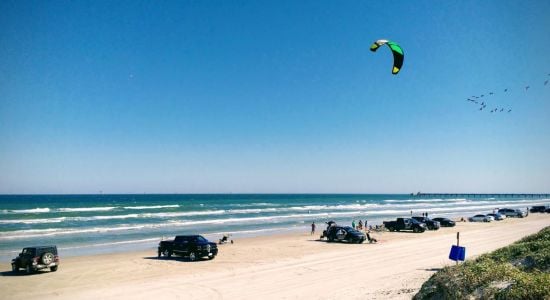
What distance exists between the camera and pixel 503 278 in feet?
27.9

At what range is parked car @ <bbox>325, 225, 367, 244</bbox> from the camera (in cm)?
3253

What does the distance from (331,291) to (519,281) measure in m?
Answer: 9.41

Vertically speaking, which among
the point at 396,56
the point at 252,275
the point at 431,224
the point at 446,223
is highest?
the point at 396,56

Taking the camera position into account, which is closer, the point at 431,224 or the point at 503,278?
A: the point at 503,278

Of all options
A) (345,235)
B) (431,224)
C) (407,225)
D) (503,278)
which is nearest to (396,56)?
(503,278)

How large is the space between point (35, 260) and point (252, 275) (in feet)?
36.7

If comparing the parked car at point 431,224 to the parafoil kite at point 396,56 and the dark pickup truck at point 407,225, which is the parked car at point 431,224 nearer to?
the dark pickup truck at point 407,225

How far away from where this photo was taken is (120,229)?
47281 mm

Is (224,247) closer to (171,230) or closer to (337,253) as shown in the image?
(337,253)

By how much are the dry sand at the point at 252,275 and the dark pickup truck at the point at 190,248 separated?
25.4 inches

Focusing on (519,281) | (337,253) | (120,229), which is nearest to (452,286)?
(519,281)

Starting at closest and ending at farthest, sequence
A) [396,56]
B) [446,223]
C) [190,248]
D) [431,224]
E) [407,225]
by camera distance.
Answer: [396,56]
[190,248]
[407,225]
[431,224]
[446,223]

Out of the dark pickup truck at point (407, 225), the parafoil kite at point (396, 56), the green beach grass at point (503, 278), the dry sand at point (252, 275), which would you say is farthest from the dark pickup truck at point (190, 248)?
the dark pickup truck at point (407, 225)

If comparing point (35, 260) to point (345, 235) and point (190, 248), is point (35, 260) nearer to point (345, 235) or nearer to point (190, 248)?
point (190, 248)
